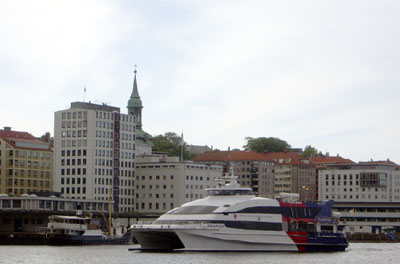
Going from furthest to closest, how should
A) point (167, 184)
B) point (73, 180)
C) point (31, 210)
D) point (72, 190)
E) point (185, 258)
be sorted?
point (167, 184), point (73, 180), point (72, 190), point (31, 210), point (185, 258)

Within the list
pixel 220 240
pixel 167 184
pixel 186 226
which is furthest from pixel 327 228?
pixel 167 184

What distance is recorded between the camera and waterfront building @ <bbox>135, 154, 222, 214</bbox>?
178125 mm

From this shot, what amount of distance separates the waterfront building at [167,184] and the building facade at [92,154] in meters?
3.60

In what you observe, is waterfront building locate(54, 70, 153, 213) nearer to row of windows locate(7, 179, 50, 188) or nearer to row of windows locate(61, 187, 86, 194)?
row of windows locate(61, 187, 86, 194)

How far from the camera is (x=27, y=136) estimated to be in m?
191

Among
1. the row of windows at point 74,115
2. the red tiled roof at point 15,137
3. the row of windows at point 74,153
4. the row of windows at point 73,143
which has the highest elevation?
the row of windows at point 74,115

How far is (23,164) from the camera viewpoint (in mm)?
180500

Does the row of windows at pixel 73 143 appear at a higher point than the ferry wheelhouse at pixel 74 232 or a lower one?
higher

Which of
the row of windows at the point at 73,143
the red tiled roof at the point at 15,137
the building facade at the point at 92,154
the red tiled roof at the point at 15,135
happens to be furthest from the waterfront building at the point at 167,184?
the red tiled roof at the point at 15,135

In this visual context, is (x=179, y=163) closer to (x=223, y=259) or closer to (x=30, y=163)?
(x=30, y=163)

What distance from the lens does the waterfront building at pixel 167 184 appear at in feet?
584

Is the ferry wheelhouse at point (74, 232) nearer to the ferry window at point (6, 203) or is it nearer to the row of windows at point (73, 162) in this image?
the ferry window at point (6, 203)

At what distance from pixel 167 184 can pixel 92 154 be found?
17579 millimetres

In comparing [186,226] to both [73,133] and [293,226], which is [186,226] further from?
[73,133]
